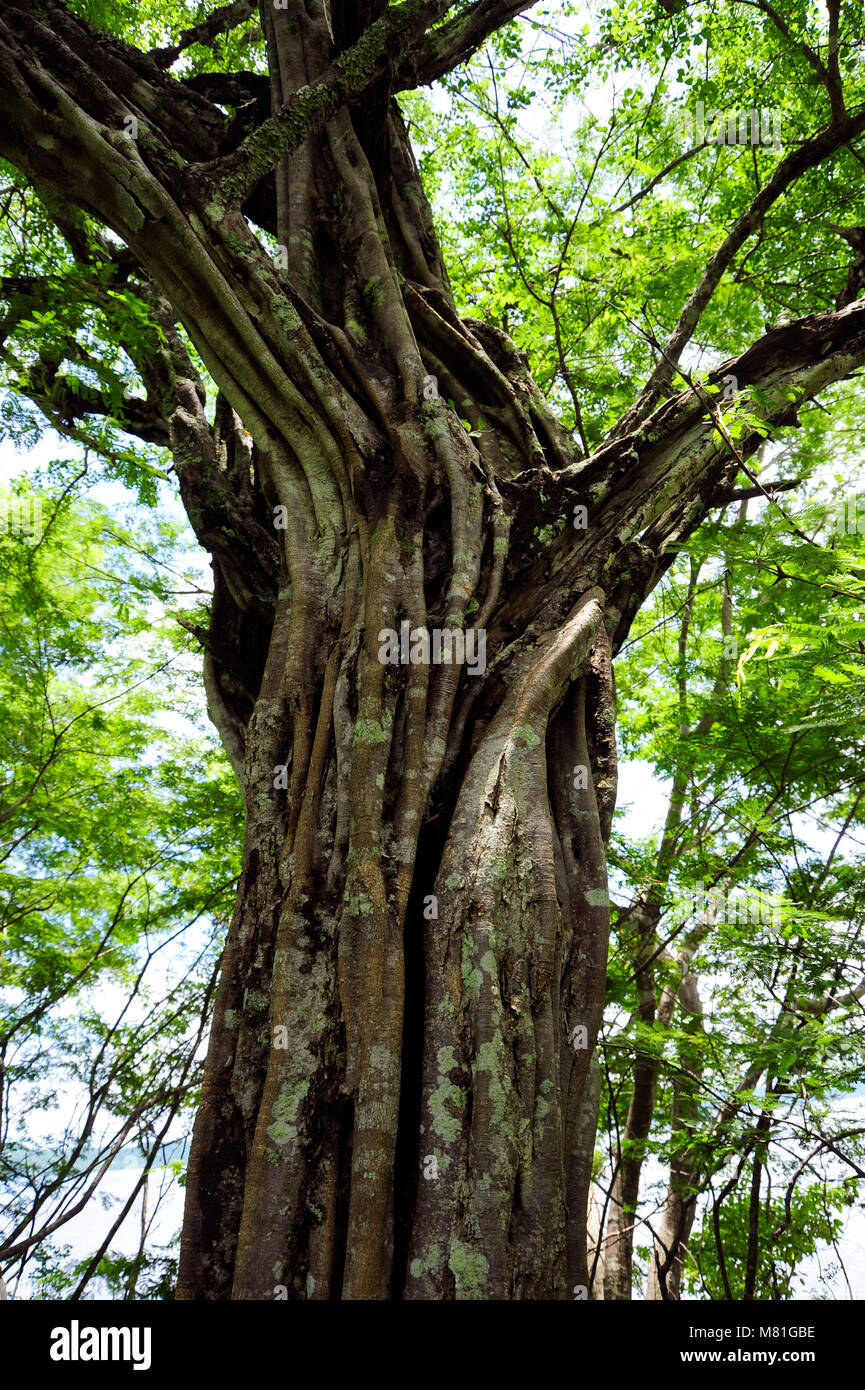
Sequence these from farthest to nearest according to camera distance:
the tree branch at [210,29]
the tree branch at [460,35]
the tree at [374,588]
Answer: the tree branch at [210,29] → the tree branch at [460,35] → the tree at [374,588]

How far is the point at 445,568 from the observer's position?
330 cm

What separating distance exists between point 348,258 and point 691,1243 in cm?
938

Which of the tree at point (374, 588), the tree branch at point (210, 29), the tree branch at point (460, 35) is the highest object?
the tree branch at point (210, 29)

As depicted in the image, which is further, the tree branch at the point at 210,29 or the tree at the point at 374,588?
the tree branch at the point at 210,29

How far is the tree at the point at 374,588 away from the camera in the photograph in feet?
7.20

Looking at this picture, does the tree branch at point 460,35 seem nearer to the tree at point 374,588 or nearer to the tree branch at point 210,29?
the tree at point 374,588

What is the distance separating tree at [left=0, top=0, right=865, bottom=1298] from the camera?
86.4 inches

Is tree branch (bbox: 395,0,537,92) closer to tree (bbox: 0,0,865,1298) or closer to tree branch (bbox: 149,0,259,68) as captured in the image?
tree (bbox: 0,0,865,1298)

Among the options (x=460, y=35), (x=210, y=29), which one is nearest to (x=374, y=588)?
(x=460, y=35)

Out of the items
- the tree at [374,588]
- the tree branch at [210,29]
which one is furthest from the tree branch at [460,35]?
the tree branch at [210,29]

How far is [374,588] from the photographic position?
9.71ft

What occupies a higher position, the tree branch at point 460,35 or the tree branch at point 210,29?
the tree branch at point 210,29

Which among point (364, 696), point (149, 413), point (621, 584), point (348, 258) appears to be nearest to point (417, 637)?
point (364, 696)

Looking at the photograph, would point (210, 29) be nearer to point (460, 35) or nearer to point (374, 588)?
point (460, 35)
